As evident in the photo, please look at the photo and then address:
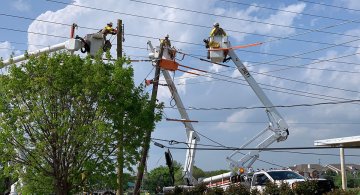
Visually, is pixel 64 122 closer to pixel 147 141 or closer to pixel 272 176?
pixel 147 141

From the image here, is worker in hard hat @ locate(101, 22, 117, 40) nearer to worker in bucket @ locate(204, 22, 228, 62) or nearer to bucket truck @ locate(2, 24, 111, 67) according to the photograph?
bucket truck @ locate(2, 24, 111, 67)

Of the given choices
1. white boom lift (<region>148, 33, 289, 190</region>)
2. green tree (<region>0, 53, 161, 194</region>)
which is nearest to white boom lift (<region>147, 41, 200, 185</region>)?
white boom lift (<region>148, 33, 289, 190</region>)

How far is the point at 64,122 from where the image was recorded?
1777 centimetres

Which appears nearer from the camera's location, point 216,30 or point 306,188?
point 306,188

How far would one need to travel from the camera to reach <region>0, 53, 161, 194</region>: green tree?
17.7 m

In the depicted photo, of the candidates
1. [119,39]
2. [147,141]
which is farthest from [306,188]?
[119,39]

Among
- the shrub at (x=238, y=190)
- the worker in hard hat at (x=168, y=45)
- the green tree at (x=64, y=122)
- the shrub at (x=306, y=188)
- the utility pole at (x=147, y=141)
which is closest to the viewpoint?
the green tree at (x=64, y=122)

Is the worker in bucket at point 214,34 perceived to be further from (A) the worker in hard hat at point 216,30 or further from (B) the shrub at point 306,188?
(B) the shrub at point 306,188

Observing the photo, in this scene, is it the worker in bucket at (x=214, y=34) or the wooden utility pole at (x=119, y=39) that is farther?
the worker in bucket at (x=214, y=34)

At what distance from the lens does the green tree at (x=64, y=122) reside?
17734 millimetres

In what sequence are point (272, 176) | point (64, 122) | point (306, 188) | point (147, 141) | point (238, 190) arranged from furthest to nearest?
point (272, 176) < point (238, 190) < point (147, 141) < point (306, 188) < point (64, 122)

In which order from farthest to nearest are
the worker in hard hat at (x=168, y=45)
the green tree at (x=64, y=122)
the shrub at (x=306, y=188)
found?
the worker in hard hat at (x=168, y=45), the shrub at (x=306, y=188), the green tree at (x=64, y=122)

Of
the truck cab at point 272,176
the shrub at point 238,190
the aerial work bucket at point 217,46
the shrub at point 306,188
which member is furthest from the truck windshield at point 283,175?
the aerial work bucket at point 217,46

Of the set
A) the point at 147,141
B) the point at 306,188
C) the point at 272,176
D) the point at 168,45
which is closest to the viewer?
the point at 306,188
